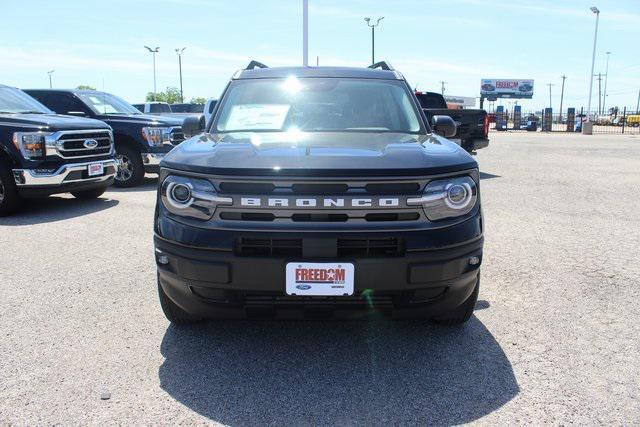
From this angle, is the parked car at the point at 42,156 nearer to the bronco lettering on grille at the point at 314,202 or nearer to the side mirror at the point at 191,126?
the side mirror at the point at 191,126

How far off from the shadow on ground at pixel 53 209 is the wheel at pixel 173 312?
4589 millimetres

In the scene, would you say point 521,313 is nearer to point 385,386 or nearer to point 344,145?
point 385,386

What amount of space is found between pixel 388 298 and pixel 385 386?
0.48 m

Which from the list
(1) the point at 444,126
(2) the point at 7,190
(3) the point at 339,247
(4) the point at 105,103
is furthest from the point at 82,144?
(3) the point at 339,247

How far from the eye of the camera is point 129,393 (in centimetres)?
271

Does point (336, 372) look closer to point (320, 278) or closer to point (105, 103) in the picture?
point (320, 278)

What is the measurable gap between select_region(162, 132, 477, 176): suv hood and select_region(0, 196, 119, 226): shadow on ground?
196 inches

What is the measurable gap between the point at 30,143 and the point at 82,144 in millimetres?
758

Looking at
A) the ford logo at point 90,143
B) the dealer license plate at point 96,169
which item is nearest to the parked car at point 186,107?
the ford logo at point 90,143

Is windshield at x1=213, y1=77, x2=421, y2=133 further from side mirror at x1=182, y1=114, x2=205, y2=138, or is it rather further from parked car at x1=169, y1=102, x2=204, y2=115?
parked car at x1=169, y1=102, x2=204, y2=115

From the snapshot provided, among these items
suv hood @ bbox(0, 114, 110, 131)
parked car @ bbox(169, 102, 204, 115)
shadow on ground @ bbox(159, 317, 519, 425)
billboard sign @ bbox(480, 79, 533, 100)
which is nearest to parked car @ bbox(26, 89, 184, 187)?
suv hood @ bbox(0, 114, 110, 131)

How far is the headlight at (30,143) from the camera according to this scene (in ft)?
23.6

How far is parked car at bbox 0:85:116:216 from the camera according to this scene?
7.22 meters

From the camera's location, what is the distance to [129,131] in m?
10.1
